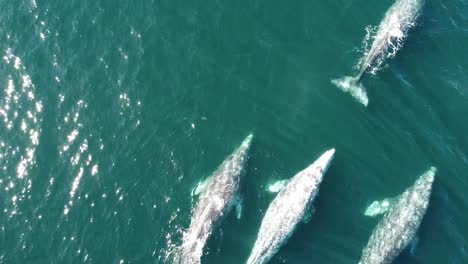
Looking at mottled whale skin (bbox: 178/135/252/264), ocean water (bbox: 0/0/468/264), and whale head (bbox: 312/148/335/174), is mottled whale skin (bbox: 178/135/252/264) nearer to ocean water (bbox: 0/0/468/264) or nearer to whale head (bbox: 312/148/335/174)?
ocean water (bbox: 0/0/468/264)

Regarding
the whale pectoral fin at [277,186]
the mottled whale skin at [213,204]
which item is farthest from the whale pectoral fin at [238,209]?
the whale pectoral fin at [277,186]

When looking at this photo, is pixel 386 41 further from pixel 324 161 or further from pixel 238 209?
pixel 238 209

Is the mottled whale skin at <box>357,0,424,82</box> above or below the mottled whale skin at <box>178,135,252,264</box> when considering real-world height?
above

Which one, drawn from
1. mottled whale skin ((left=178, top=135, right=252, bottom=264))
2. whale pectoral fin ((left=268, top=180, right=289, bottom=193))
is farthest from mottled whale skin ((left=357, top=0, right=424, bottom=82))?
mottled whale skin ((left=178, top=135, right=252, bottom=264))

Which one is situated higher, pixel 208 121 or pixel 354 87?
pixel 354 87

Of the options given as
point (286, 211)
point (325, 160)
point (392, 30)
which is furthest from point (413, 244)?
point (392, 30)

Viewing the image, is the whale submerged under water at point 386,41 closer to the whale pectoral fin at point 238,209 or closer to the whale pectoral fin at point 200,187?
the whale pectoral fin at point 238,209
